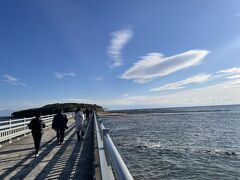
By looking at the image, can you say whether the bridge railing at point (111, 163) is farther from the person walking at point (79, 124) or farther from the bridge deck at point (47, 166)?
the person walking at point (79, 124)

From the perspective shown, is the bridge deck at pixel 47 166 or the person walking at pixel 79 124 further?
the person walking at pixel 79 124

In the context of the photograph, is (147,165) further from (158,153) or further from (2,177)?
(2,177)

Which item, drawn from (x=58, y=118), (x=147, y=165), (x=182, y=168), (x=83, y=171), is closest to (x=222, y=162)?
(x=182, y=168)

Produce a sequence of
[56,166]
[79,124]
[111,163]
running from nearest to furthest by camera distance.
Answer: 1. [111,163]
2. [56,166]
3. [79,124]

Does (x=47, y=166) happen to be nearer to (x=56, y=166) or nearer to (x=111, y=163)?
(x=56, y=166)

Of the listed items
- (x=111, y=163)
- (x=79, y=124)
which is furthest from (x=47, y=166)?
(x=79, y=124)

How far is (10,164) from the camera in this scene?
9641 mm

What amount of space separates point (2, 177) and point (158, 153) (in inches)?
490

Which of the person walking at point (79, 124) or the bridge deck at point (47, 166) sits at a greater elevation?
the person walking at point (79, 124)

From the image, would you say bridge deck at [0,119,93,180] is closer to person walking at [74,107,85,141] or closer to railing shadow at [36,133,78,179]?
railing shadow at [36,133,78,179]

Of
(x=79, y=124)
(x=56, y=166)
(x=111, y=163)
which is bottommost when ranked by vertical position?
(x=56, y=166)

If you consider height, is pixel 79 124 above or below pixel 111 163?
above

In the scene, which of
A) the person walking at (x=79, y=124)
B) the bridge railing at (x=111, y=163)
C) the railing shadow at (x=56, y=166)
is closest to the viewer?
the bridge railing at (x=111, y=163)

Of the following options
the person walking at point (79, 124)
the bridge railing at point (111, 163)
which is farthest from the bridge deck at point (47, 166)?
the person walking at point (79, 124)
